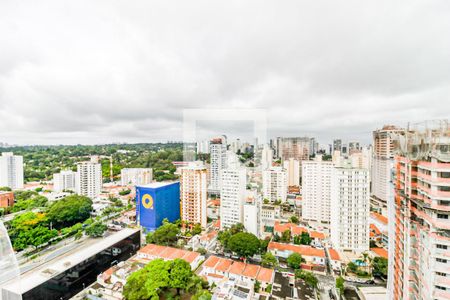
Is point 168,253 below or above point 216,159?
below

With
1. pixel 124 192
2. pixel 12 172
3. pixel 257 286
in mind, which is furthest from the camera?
pixel 124 192

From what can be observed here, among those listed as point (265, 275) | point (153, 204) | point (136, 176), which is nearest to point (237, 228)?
point (265, 275)

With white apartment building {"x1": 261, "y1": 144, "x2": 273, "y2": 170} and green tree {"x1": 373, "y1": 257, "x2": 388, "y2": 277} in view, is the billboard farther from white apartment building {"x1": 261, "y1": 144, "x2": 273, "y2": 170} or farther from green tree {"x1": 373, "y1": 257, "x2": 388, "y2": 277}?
green tree {"x1": 373, "y1": 257, "x2": 388, "y2": 277}

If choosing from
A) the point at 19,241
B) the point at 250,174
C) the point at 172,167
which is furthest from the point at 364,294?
the point at 19,241

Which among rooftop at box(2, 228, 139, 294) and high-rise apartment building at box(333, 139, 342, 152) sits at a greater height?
high-rise apartment building at box(333, 139, 342, 152)

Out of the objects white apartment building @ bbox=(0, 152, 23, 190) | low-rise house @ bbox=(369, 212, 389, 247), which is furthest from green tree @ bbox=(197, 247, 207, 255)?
white apartment building @ bbox=(0, 152, 23, 190)

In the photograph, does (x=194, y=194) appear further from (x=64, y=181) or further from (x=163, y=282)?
(x=64, y=181)

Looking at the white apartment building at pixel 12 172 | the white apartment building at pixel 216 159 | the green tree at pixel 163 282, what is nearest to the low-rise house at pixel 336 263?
the green tree at pixel 163 282
